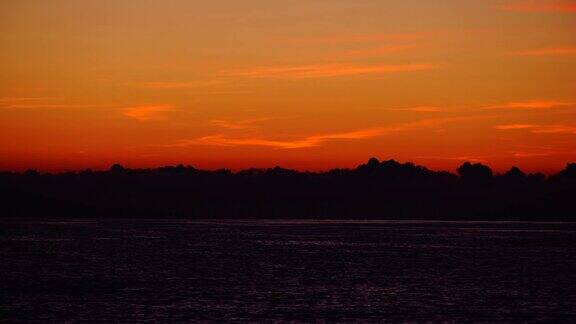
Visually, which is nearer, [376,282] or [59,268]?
[376,282]

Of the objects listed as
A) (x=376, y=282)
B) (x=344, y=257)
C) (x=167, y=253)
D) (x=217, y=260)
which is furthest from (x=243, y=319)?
(x=167, y=253)

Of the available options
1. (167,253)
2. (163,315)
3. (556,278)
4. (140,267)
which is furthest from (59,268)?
(556,278)

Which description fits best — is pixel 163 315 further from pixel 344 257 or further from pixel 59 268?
pixel 344 257

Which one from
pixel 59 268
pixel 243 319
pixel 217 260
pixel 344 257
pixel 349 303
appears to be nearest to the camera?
pixel 243 319

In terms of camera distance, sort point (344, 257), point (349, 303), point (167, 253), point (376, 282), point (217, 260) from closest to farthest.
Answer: point (349, 303), point (376, 282), point (217, 260), point (344, 257), point (167, 253)

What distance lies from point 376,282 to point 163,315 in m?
39.4

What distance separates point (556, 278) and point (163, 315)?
2510 inches

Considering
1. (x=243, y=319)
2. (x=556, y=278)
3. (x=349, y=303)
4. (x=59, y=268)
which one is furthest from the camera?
(x=59, y=268)

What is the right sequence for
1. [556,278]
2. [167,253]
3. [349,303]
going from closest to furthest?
[349,303] < [556,278] < [167,253]

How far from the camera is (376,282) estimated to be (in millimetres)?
106312

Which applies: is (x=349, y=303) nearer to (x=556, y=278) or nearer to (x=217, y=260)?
(x=556, y=278)

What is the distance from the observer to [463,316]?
75375 mm

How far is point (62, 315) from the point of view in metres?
73.5

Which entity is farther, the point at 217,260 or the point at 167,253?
the point at 167,253
